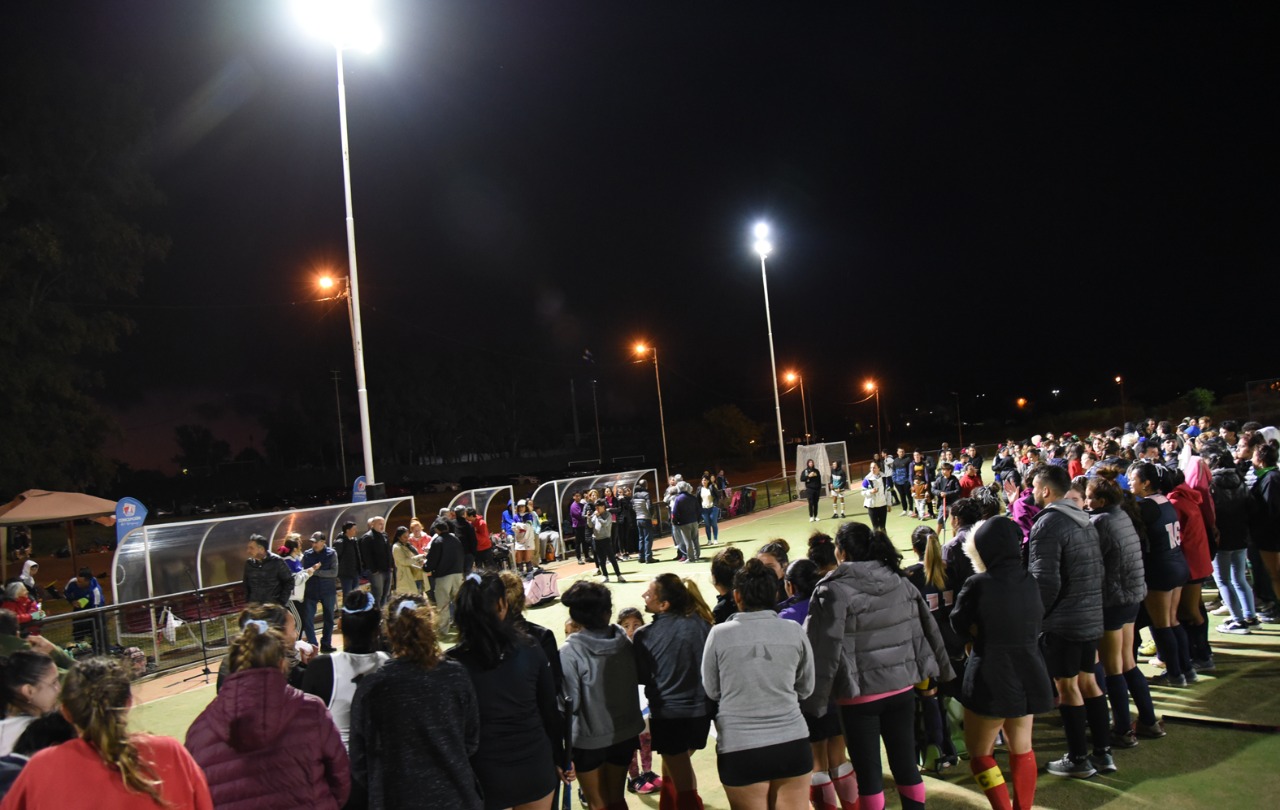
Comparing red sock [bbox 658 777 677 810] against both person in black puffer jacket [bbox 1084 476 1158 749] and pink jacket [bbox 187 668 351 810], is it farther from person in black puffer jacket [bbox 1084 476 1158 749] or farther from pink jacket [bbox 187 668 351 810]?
person in black puffer jacket [bbox 1084 476 1158 749]

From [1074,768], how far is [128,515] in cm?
1439

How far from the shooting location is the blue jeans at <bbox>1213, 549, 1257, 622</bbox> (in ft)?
23.2

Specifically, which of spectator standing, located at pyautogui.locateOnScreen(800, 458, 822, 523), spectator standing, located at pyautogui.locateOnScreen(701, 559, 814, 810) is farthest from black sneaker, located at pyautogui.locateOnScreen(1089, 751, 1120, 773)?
spectator standing, located at pyautogui.locateOnScreen(800, 458, 822, 523)

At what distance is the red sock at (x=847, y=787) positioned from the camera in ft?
13.6

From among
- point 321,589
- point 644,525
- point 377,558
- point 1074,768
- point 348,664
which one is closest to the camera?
point 348,664

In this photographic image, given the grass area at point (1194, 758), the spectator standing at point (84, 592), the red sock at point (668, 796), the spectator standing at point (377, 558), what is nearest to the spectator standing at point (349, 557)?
the spectator standing at point (377, 558)

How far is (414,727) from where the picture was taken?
3.02 metres

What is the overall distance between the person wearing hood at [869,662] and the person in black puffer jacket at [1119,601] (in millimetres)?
1751

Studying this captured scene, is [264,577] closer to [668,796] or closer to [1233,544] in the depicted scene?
[668,796]

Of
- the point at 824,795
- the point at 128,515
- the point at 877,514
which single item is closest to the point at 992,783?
the point at 824,795

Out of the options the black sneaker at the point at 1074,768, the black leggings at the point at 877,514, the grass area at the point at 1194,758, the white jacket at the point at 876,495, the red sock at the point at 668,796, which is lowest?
the grass area at the point at 1194,758

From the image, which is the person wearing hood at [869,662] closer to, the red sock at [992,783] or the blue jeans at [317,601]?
the red sock at [992,783]

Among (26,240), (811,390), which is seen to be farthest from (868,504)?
(811,390)

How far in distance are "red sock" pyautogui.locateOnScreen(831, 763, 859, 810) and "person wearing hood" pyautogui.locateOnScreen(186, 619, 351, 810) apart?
259 cm
